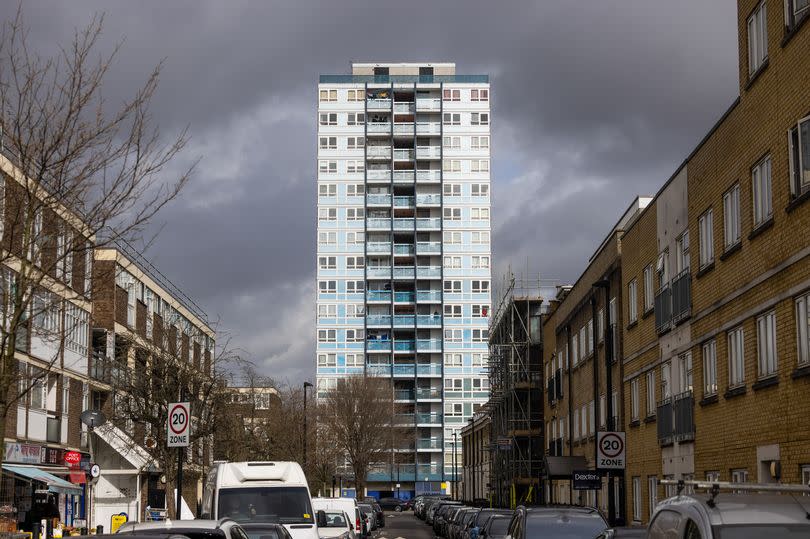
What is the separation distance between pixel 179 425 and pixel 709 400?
11.9 m

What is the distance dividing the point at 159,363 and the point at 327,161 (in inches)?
3575

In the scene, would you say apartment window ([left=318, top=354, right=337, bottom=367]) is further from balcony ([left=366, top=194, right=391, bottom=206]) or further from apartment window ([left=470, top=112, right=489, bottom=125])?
apartment window ([left=470, top=112, right=489, bottom=125])

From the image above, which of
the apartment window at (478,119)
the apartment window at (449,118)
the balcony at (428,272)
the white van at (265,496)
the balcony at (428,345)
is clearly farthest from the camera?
the apartment window at (478,119)

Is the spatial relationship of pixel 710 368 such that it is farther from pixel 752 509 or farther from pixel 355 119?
pixel 355 119

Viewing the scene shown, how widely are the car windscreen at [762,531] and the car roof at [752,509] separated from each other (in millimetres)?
32

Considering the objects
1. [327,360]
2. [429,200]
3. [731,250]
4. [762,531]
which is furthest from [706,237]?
[327,360]

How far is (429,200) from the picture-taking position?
13062 centimetres

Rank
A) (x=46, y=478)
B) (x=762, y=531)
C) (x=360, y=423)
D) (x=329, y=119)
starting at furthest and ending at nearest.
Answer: (x=329, y=119)
(x=360, y=423)
(x=46, y=478)
(x=762, y=531)

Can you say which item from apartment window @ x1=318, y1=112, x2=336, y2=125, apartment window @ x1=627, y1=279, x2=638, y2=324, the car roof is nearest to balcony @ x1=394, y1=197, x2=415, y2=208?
apartment window @ x1=318, y1=112, x2=336, y2=125

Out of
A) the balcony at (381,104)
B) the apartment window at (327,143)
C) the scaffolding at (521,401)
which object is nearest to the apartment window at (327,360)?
the apartment window at (327,143)

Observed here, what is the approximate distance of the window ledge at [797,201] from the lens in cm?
2017

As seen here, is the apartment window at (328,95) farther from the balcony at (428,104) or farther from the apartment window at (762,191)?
the apartment window at (762,191)

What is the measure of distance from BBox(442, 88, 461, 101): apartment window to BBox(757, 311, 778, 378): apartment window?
110053 millimetres

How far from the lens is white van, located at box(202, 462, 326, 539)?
69.1 ft
